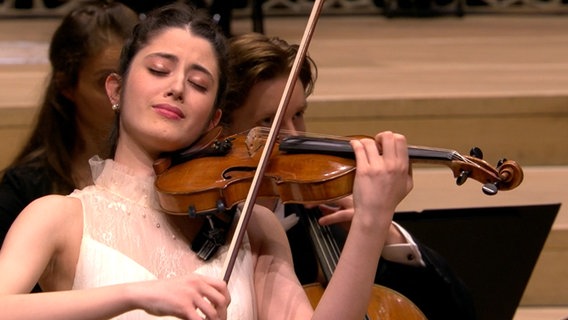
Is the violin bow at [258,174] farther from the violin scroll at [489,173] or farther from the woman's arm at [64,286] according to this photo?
the violin scroll at [489,173]

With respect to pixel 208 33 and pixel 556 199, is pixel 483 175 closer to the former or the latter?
pixel 208 33

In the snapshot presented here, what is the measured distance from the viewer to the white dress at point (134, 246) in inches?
47.4

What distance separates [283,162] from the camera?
1251 millimetres

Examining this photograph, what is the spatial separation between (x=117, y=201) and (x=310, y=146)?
234 mm

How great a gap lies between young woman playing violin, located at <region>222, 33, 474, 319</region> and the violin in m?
0.28

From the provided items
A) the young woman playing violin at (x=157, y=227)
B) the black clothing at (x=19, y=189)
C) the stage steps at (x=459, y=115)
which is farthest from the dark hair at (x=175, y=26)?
the stage steps at (x=459, y=115)

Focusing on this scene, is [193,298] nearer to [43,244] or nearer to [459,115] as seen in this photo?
[43,244]

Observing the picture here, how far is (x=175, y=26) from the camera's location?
1.32 meters

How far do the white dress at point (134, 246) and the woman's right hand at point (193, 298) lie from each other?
0.17m

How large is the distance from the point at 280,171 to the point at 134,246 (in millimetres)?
187

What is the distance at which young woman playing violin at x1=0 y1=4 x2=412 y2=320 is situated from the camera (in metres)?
1.10

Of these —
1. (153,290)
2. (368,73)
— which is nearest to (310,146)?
(153,290)

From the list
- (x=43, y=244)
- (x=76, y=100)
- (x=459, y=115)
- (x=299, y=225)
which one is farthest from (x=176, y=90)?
(x=459, y=115)

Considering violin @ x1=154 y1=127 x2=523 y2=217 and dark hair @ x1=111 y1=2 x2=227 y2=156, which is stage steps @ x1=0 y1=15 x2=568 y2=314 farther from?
violin @ x1=154 y1=127 x2=523 y2=217
